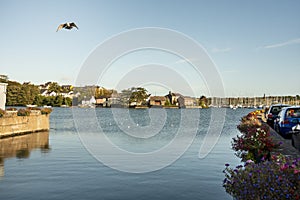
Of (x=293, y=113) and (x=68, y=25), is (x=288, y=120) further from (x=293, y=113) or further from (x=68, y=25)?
(x=68, y=25)

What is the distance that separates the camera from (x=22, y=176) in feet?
40.8

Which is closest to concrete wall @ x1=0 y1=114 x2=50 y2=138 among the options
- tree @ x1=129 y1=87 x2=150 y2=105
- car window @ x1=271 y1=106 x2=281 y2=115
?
car window @ x1=271 y1=106 x2=281 y2=115

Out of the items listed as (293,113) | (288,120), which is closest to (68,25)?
(288,120)

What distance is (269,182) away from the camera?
6.02 metres

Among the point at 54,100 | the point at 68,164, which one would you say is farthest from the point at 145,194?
the point at 54,100

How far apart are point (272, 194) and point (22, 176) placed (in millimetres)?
9613

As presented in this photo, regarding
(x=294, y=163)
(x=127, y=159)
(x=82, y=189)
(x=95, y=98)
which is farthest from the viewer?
(x=95, y=98)

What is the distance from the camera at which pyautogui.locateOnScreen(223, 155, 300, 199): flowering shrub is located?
579 centimetres

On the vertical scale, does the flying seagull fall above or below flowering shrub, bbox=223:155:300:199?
above

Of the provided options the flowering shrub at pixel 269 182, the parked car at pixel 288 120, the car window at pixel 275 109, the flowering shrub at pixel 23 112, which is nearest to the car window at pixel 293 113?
the parked car at pixel 288 120

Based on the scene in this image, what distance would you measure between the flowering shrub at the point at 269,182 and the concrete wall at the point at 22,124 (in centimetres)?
2395

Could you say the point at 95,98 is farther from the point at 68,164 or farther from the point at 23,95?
the point at 68,164

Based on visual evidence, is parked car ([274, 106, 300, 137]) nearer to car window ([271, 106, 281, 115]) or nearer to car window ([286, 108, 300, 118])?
car window ([286, 108, 300, 118])

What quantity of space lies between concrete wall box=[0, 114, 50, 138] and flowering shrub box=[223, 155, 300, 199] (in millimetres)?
23955
